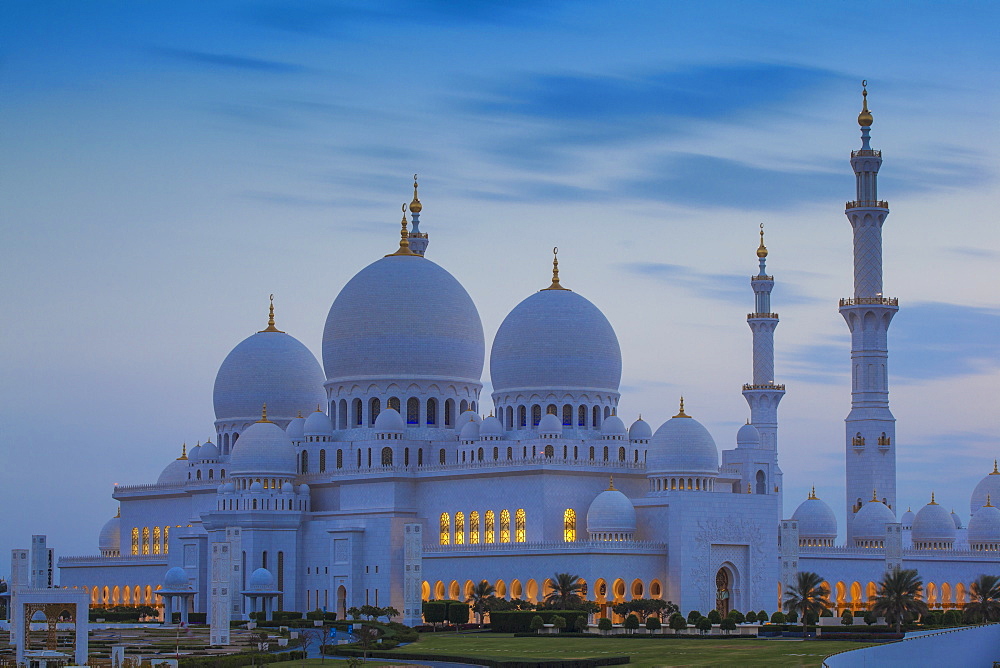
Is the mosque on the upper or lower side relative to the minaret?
lower

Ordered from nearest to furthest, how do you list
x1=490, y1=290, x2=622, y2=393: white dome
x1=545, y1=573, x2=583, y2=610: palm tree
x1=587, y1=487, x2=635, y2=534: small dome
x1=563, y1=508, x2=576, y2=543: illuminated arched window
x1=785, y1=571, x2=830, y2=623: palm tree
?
x1=785, y1=571, x2=830, y2=623: palm tree, x1=545, y1=573, x2=583, y2=610: palm tree, x1=587, y1=487, x2=635, y2=534: small dome, x1=563, y1=508, x2=576, y2=543: illuminated arched window, x1=490, y1=290, x2=622, y2=393: white dome

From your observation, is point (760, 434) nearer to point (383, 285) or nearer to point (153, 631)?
point (383, 285)

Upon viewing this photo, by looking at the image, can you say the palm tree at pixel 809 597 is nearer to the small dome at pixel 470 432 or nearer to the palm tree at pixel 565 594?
the palm tree at pixel 565 594

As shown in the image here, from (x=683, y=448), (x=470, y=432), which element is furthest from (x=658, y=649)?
(x=470, y=432)

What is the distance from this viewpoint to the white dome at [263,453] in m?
82.6

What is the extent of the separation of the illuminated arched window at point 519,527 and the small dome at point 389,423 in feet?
30.8

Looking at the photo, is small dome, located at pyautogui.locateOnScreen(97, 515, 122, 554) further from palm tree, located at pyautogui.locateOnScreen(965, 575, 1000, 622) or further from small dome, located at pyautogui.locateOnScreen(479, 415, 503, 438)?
palm tree, located at pyautogui.locateOnScreen(965, 575, 1000, 622)

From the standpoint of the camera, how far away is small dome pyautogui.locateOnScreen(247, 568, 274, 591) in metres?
77.2

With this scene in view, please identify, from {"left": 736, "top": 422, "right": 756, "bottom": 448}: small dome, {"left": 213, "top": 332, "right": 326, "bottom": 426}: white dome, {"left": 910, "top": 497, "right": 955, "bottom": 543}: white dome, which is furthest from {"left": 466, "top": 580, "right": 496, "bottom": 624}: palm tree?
{"left": 910, "top": 497, "right": 955, "bottom": 543}: white dome

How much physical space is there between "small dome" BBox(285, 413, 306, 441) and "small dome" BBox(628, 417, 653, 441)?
57.2 feet

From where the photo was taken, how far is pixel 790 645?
5447 cm

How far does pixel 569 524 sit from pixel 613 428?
20.3 ft

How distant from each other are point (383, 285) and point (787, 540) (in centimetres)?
2466

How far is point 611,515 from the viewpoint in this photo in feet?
238
